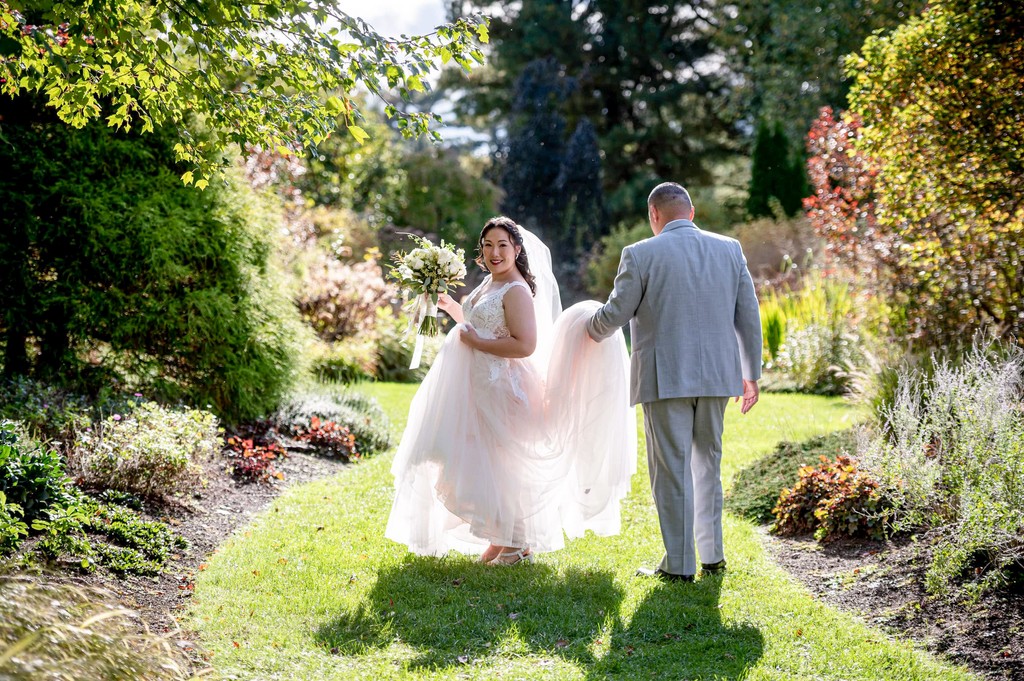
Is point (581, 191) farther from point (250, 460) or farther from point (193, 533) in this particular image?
point (193, 533)

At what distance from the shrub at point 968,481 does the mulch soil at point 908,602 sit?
131 millimetres

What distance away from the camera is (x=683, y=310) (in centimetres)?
479

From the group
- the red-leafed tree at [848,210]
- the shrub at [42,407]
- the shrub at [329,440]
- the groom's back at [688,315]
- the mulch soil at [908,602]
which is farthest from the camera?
the red-leafed tree at [848,210]

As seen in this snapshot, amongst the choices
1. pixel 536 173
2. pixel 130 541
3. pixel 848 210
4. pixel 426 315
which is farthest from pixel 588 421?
pixel 536 173

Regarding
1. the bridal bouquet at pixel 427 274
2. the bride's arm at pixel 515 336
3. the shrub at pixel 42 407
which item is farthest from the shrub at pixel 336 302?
the bride's arm at pixel 515 336

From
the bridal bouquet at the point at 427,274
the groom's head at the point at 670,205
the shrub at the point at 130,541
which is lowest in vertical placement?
the shrub at the point at 130,541

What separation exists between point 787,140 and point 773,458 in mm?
15829

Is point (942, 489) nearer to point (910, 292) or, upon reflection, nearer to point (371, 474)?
point (910, 292)

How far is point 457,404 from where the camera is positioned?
16.4ft

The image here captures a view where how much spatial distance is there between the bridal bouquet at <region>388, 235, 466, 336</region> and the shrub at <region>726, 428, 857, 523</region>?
2581 millimetres

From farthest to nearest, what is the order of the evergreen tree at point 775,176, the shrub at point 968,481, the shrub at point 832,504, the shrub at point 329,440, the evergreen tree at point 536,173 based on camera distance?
the evergreen tree at point 536,173 < the evergreen tree at point 775,176 < the shrub at point 329,440 < the shrub at point 832,504 < the shrub at point 968,481

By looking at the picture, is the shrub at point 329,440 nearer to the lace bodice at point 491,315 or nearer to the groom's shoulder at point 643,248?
the lace bodice at point 491,315

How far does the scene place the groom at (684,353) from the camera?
4762 mm

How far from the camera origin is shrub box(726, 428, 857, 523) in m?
6.24
